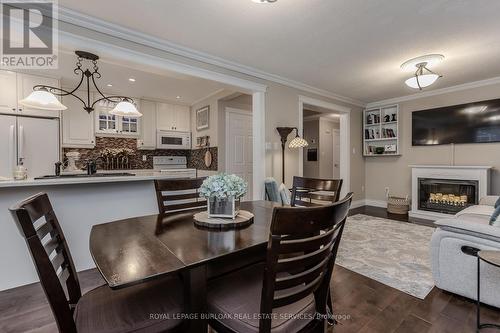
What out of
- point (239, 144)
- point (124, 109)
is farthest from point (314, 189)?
point (239, 144)

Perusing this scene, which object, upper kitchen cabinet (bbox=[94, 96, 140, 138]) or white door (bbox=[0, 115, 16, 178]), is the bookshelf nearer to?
upper kitchen cabinet (bbox=[94, 96, 140, 138])

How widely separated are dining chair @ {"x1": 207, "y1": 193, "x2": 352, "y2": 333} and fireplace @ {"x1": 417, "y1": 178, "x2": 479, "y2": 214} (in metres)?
4.58

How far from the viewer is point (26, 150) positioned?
3.49 meters

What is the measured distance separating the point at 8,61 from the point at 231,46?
9.66 ft

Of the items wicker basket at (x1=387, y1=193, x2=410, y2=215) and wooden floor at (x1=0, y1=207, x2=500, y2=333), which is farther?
wicker basket at (x1=387, y1=193, x2=410, y2=215)

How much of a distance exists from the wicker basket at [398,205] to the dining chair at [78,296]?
497cm

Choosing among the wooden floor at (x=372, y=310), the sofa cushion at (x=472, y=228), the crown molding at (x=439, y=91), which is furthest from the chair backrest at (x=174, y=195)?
the crown molding at (x=439, y=91)

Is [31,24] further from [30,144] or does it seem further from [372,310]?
[372,310]

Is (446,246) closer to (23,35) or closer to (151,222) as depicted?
(151,222)

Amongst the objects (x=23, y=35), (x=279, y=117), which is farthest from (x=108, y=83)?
(x=279, y=117)

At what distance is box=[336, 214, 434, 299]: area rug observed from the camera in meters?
2.22

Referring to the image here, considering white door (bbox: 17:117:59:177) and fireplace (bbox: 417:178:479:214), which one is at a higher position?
white door (bbox: 17:117:59:177)

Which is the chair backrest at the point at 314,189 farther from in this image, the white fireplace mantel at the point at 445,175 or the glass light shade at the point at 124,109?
the white fireplace mantel at the point at 445,175

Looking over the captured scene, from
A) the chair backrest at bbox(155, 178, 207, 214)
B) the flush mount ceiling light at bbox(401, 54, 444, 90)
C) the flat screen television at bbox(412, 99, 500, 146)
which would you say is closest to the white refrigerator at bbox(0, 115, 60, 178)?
the chair backrest at bbox(155, 178, 207, 214)
